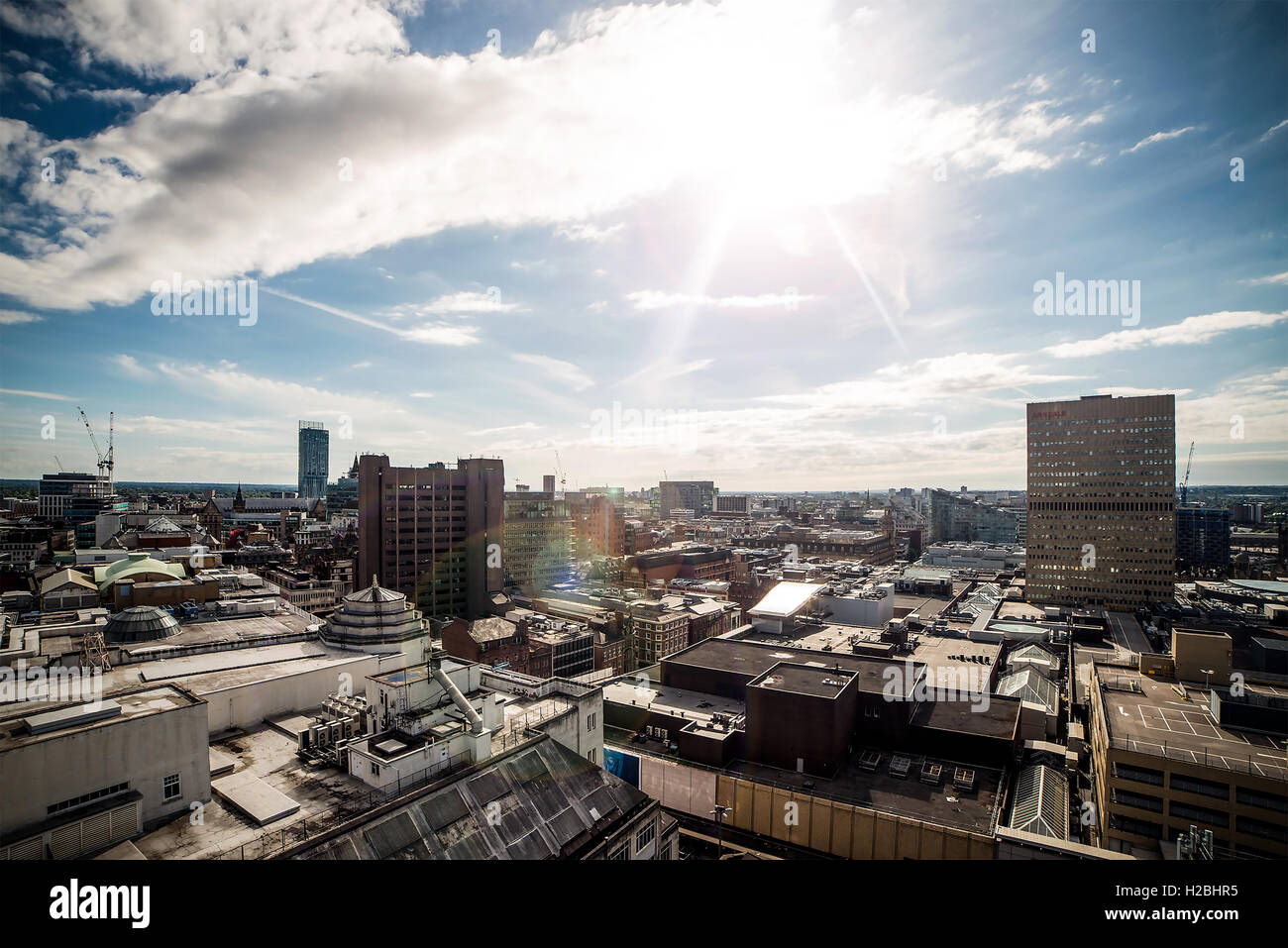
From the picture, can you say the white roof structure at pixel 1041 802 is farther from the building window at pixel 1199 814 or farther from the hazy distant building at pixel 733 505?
the hazy distant building at pixel 733 505

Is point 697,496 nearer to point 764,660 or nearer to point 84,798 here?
point 764,660

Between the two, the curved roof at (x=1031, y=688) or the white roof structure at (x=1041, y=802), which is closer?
the white roof structure at (x=1041, y=802)

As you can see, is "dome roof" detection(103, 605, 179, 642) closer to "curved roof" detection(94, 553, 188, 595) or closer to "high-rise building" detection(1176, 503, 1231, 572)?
"curved roof" detection(94, 553, 188, 595)

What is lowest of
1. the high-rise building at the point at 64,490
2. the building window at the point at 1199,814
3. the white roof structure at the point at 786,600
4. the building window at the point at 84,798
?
the building window at the point at 1199,814

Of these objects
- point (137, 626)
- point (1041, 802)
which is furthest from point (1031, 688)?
point (137, 626)

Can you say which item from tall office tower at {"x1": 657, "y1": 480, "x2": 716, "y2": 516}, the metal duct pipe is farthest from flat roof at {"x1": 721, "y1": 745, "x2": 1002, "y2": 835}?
tall office tower at {"x1": 657, "y1": 480, "x2": 716, "y2": 516}

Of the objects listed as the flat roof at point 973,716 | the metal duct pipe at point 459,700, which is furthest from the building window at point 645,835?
the flat roof at point 973,716

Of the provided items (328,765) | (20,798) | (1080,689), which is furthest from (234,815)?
(1080,689)
